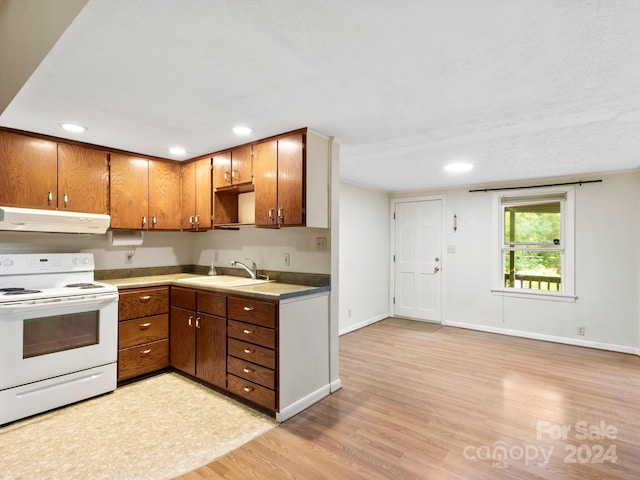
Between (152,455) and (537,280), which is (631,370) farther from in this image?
(152,455)

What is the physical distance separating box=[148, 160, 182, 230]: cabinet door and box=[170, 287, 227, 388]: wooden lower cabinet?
2.54 ft

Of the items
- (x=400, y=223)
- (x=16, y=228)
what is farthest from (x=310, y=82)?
(x=400, y=223)

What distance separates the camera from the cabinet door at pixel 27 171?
2.60 meters

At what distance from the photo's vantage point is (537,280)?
15.4ft

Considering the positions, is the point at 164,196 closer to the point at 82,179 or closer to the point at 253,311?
the point at 82,179

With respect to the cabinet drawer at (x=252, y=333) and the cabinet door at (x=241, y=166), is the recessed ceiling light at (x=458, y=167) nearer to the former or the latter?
the cabinet door at (x=241, y=166)

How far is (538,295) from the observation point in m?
4.59

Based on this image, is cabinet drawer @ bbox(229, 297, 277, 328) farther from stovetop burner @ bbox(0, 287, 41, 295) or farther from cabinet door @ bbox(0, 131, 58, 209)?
cabinet door @ bbox(0, 131, 58, 209)

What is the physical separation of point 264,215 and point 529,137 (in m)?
2.34

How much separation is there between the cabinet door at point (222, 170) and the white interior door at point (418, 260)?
3373 millimetres

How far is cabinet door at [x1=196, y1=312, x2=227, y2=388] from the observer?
9.20 feet

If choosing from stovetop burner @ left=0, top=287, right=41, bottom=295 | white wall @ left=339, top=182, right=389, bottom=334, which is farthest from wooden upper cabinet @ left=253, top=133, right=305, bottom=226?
white wall @ left=339, top=182, right=389, bottom=334

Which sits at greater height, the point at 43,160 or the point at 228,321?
the point at 43,160

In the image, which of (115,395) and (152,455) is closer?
(152,455)
